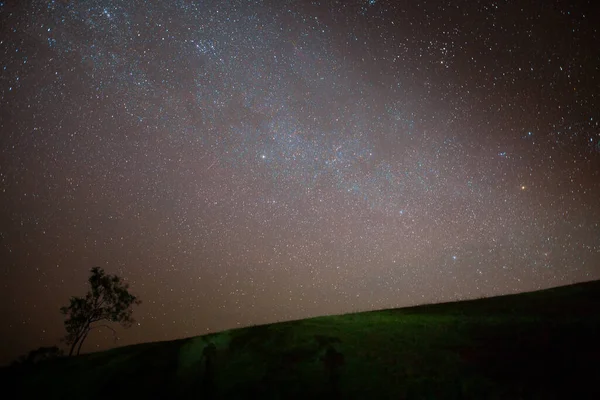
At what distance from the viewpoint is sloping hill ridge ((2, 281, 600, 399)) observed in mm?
6520

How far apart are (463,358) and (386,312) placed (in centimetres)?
519

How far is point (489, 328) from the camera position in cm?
903

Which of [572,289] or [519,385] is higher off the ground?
[572,289]

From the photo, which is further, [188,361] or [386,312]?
[386,312]

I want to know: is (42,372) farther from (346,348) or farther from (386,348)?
(386,348)

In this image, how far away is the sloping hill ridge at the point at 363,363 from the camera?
6.52 m

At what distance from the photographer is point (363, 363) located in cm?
760

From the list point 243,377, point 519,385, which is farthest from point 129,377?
point 519,385

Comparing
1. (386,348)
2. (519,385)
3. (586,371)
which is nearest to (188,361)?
(386,348)

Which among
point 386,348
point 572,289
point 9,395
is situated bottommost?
point 9,395

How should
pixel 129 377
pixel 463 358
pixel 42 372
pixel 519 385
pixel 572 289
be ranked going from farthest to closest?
1. pixel 572 289
2. pixel 42 372
3. pixel 129 377
4. pixel 463 358
5. pixel 519 385

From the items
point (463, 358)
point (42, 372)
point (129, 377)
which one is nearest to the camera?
point (463, 358)

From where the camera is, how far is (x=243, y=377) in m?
7.52

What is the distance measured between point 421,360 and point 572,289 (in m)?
8.31
